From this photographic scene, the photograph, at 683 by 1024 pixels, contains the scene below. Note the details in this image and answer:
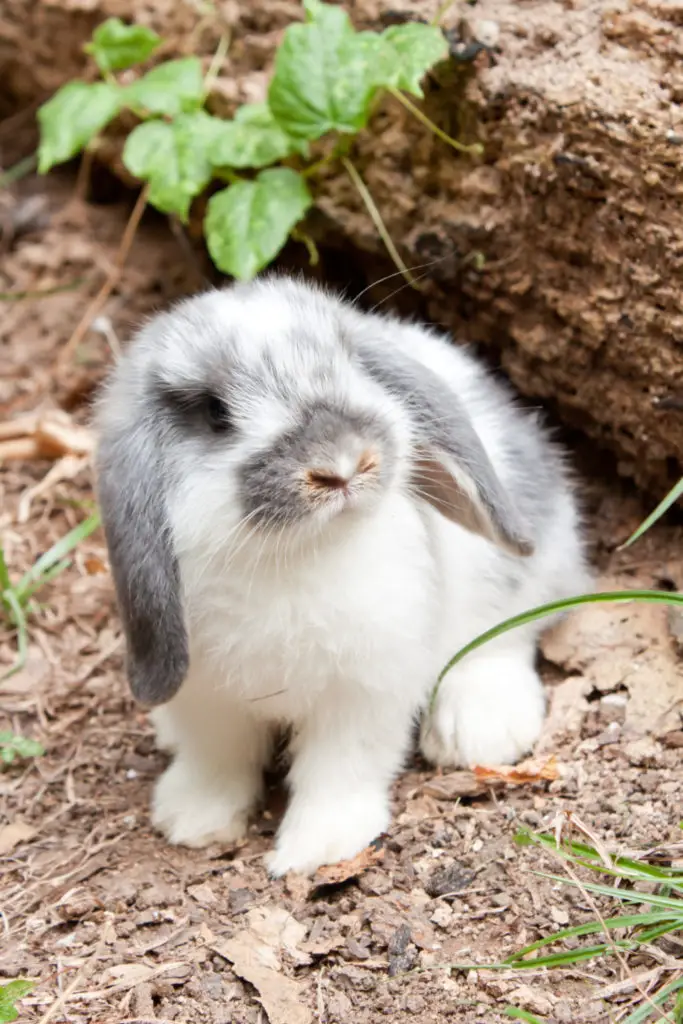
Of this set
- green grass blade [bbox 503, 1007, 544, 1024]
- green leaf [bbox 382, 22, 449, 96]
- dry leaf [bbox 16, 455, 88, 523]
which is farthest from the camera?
dry leaf [bbox 16, 455, 88, 523]

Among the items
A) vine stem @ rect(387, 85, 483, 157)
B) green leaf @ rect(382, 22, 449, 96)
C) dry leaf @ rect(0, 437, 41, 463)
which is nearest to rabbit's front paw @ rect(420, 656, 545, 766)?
vine stem @ rect(387, 85, 483, 157)

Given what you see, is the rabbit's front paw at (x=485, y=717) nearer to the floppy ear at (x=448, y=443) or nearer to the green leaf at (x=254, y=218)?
the floppy ear at (x=448, y=443)

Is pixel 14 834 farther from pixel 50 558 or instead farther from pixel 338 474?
pixel 338 474

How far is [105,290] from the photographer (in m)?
5.25

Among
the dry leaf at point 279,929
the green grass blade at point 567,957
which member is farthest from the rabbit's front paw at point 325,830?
the green grass blade at point 567,957

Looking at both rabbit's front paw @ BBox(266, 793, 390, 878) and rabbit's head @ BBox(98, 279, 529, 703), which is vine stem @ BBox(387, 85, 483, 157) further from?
rabbit's front paw @ BBox(266, 793, 390, 878)

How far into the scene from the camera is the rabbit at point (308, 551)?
281 cm

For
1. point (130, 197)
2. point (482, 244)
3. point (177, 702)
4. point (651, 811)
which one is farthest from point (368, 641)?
point (130, 197)

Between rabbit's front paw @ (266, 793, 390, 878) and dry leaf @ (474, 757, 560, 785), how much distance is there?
298 mm

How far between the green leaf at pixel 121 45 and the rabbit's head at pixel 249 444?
1.75 metres

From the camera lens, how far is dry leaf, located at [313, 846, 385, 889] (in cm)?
311

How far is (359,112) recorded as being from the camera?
3785 mm

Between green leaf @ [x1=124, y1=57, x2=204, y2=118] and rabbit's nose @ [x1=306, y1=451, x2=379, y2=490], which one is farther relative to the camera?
green leaf @ [x1=124, y1=57, x2=204, y2=118]

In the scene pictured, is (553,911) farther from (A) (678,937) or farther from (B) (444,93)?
(B) (444,93)
